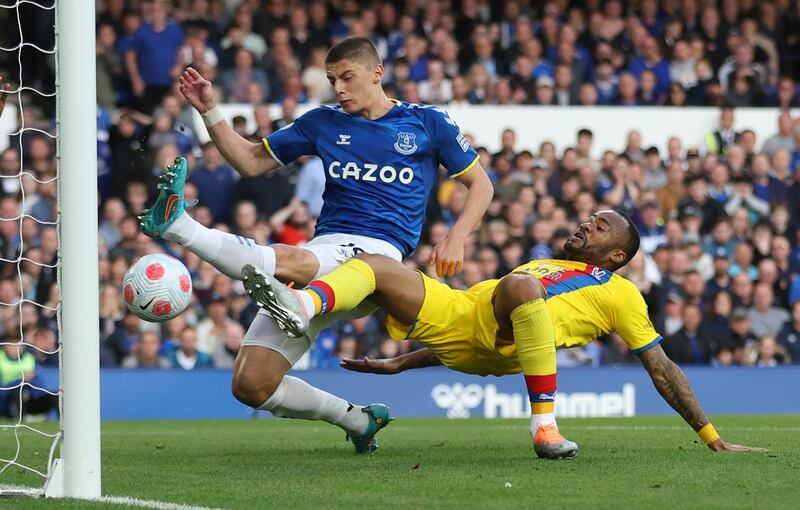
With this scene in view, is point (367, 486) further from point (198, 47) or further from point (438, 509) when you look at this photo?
point (198, 47)

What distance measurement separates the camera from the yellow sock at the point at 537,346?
6.54 m

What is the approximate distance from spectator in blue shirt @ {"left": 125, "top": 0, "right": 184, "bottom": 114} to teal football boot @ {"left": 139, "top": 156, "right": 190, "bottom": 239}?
29.5 feet

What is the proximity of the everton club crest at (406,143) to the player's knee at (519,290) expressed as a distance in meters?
1.00

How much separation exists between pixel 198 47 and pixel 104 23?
4.23 ft

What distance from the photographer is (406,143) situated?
717cm

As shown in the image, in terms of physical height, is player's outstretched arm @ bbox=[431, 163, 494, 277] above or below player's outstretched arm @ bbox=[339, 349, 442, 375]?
above

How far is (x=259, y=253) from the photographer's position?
6.60 meters

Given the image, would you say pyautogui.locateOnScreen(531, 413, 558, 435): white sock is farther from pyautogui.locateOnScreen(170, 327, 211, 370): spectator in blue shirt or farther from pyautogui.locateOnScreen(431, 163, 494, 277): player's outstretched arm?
pyautogui.locateOnScreen(170, 327, 211, 370): spectator in blue shirt

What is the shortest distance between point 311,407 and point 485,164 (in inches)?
326

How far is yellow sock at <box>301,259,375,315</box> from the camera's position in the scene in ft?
20.4

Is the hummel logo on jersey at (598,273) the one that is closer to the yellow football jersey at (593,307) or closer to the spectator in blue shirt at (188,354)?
the yellow football jersey at (593,307)

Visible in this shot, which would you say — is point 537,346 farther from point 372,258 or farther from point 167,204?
point 167,204

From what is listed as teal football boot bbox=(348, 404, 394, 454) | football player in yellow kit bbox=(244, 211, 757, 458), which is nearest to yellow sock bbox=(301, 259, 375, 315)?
football player in yellow kit bbox=(244, 211, 757, 458)

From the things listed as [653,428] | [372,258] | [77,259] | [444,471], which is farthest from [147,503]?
[653,428]
